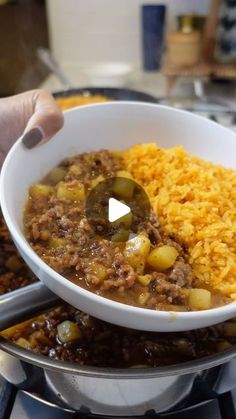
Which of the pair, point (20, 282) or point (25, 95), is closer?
point (20, 282)

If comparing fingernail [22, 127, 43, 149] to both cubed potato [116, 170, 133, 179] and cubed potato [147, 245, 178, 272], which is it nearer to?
cubed potato [116, 170, 133, 179]

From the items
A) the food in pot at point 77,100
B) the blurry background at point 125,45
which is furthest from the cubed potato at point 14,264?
the blurry background at point 125,45

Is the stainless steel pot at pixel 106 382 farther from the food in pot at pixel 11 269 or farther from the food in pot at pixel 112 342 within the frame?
the food in pot at pixel 11 269

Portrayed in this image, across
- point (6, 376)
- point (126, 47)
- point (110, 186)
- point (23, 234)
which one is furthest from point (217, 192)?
point (126, 47)

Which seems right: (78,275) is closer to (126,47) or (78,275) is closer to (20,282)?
(20,282)

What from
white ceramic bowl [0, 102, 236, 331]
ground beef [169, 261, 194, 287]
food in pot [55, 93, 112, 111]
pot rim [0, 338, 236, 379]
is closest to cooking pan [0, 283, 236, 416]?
pot rim [0, 338, 236, 379]

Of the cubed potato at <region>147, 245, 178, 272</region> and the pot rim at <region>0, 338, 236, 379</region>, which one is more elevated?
the cubed potato at <region>147, 245, 178, 272</region>

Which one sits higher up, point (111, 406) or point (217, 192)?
point (217, 192)
